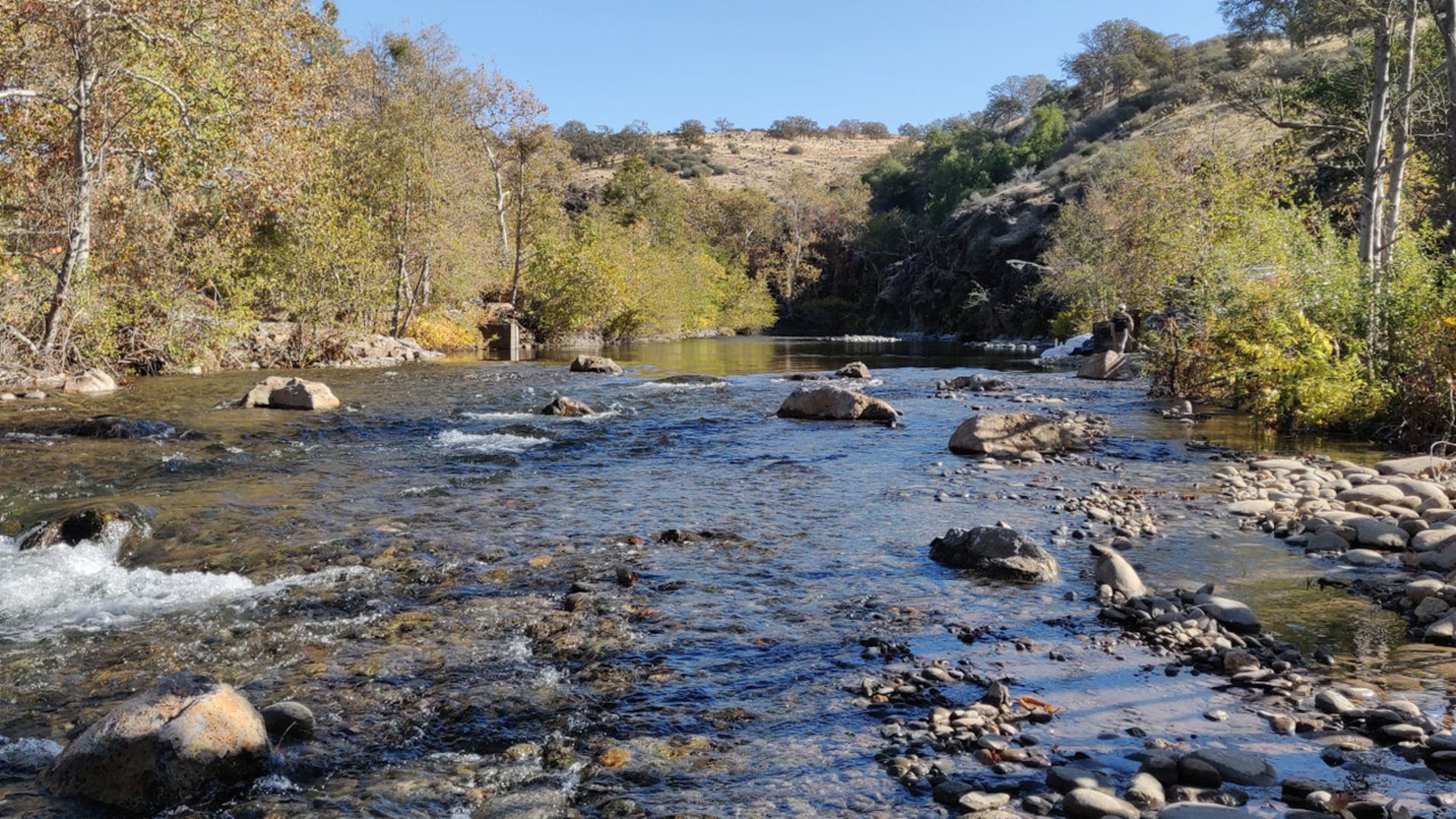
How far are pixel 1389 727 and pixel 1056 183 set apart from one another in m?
58.3

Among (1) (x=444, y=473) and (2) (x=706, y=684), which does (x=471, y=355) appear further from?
(2) (x=706, y=684)

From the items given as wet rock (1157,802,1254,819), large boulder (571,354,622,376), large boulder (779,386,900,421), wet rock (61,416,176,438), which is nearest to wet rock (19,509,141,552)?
wet rock (61,416,176,438)

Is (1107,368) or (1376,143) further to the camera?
(1107,368)

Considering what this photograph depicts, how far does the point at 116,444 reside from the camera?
12508 mm

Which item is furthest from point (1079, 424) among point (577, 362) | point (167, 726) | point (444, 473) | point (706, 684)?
point (577, 362)

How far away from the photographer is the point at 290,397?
55.9ft

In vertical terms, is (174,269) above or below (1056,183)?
below

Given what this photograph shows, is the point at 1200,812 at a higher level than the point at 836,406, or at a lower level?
lower

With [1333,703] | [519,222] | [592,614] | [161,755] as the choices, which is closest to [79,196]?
[592,614]

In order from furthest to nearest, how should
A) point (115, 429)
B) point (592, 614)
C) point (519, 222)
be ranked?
point (519, 222) → point (115, 429) → point (592, 614)

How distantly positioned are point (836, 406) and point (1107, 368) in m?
12.1

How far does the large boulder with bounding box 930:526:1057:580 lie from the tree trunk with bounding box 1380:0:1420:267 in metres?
9.56

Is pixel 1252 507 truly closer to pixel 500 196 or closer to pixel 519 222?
pixel 519 222

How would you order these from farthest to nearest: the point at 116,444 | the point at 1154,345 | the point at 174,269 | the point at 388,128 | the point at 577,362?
the point at 388,128
the point at 577,362
the point at 174,269
the point at 1154,345
the point at 116,444
